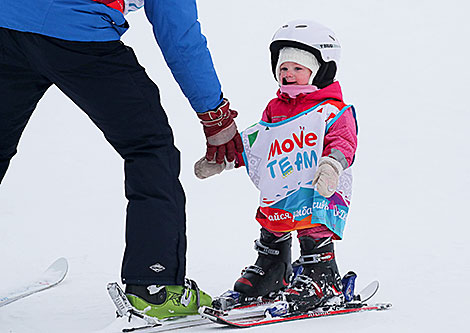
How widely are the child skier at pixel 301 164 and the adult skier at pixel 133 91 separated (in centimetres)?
41

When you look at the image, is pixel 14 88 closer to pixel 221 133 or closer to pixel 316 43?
pixel 221 133

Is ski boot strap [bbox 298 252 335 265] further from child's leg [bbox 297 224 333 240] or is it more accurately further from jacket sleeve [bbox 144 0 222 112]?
jacket sleeve [bbox 144 0 222 112]

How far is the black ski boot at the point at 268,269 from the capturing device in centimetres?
306

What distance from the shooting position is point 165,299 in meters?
2.59

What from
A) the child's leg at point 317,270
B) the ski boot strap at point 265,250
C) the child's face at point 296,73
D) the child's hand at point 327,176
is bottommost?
the child's leg at point 317,270

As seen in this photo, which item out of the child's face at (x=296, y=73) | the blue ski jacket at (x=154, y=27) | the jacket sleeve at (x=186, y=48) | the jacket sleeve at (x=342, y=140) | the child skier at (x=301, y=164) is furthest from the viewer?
the child's face at (x=296, y=73)

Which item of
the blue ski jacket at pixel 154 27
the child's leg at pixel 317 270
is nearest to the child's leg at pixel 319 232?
the child's leg at pixel 317 270

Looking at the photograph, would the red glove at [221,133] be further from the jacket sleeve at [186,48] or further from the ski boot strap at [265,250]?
the ski boot strap at [265,250]

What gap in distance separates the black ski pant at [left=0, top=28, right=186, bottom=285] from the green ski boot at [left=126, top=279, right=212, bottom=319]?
0.04 metres

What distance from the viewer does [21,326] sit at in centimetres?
279

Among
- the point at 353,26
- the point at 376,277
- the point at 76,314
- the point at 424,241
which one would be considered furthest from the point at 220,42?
the point at 76,314

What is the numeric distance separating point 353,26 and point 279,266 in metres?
6.12

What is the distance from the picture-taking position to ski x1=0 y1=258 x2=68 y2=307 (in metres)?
3.18

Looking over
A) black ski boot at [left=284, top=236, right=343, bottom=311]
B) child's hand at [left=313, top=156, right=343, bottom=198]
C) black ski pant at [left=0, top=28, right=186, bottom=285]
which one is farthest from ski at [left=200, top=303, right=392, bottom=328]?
child's hand at [left=313, top=156, right=343, bottom=198]
